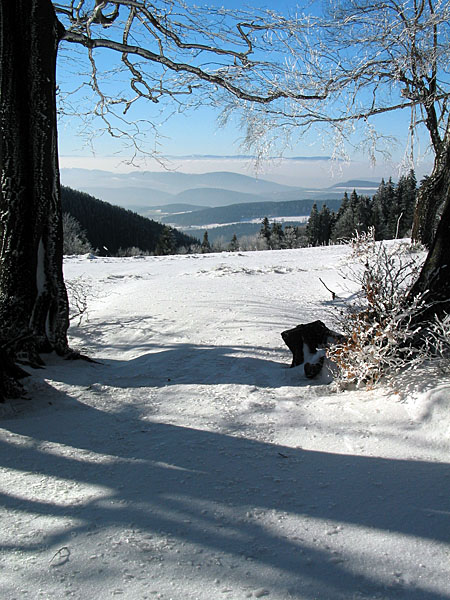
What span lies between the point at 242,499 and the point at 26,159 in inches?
151

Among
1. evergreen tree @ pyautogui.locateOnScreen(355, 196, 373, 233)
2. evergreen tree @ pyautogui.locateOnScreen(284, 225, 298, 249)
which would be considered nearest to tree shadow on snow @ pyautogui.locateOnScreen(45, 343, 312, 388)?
evergreen tree @ pyautogui.locateOnScreen(355, 196, 373, 233)

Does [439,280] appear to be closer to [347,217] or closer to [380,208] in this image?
[347,217]

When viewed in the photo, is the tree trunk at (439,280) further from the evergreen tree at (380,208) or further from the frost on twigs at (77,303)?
the evergreen tree at (380,208)

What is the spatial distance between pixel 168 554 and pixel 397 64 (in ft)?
22.8

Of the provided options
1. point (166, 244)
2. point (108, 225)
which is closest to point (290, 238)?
point (166, 244)

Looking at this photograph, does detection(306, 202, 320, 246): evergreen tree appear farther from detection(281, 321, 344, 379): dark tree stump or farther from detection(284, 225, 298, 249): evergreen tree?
detection(281, 321, 344, 379): dark tree stump

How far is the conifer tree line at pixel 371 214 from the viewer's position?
51412 mm

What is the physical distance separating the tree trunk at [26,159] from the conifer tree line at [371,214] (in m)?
46.3

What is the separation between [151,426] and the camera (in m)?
3.24

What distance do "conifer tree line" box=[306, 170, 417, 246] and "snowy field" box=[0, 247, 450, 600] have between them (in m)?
46.8

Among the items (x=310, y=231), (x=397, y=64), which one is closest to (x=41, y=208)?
(x=397, y=64)

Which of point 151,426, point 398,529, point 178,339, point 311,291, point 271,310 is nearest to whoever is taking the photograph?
point 398,529

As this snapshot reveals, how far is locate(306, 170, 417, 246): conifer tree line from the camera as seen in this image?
51.4 m

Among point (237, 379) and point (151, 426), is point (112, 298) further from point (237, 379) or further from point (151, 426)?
point (151, 426)
